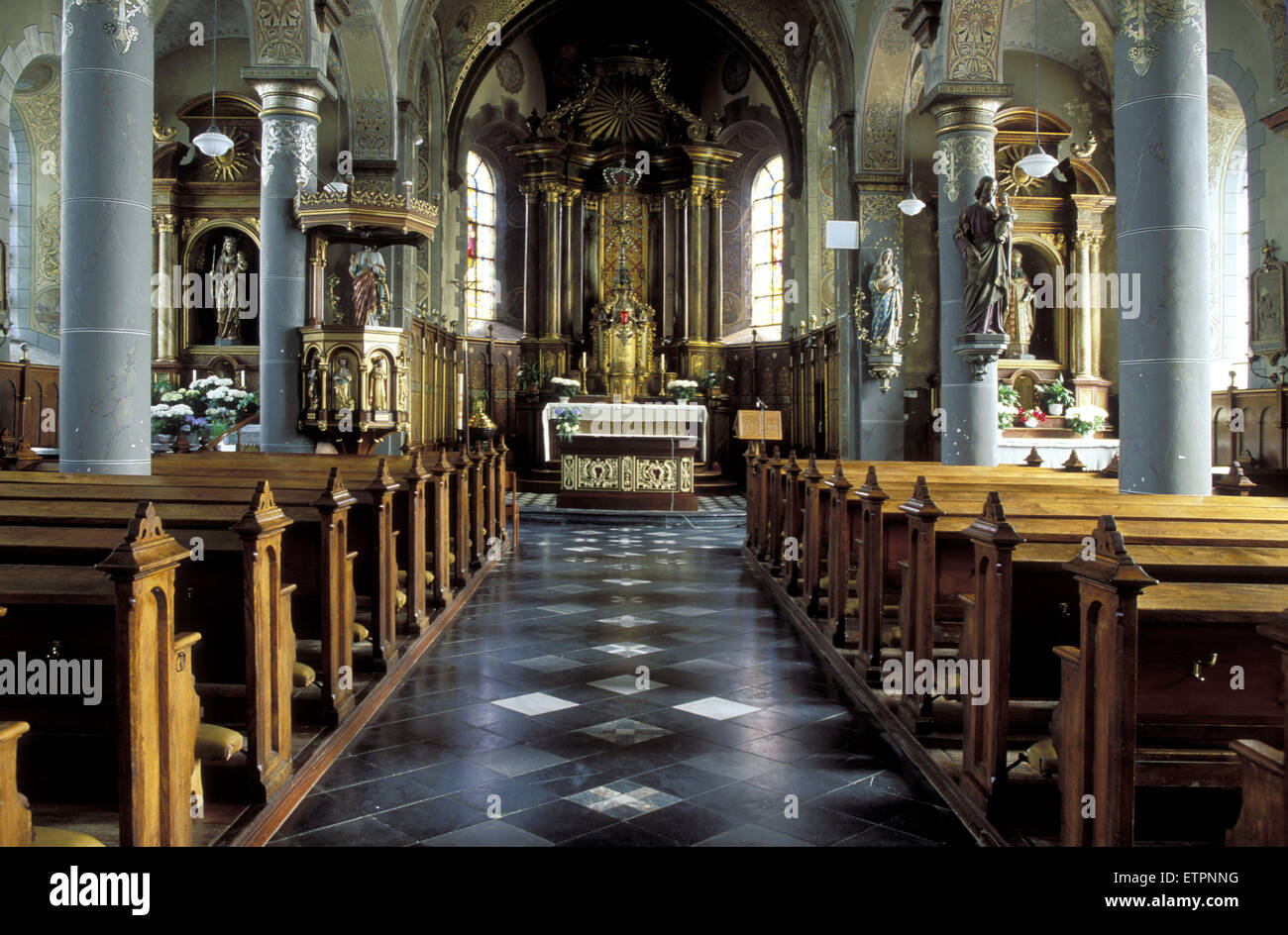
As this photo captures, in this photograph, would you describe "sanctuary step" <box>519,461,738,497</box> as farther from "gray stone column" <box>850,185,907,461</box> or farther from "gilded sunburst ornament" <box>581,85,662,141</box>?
"gilded sunburst ornament" <box>581,85,662,141</box>

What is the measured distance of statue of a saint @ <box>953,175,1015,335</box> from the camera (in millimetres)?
9656

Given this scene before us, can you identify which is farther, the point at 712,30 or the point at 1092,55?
the point at 712,30

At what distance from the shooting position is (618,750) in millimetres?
4145

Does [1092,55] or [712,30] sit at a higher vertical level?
[712,30]

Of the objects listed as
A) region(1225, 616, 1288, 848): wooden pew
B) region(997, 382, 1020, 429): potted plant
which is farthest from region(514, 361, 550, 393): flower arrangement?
region(1225, 616, 1288, 848): wooden pew

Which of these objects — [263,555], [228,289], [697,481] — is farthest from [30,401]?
[263,555]

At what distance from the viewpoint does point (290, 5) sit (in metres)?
10.4

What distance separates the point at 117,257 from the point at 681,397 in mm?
12222

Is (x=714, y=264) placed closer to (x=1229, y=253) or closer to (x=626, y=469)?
(x=626, y=469)

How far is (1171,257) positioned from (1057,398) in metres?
9.49
